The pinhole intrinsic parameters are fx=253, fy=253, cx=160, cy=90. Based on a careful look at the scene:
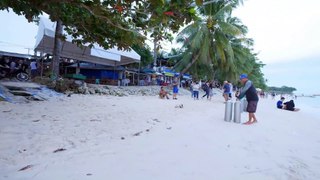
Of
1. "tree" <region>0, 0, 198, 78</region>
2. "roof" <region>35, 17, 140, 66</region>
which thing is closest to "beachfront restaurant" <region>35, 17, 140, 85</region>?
"roof" <region>35, 17, 140, 66</region>

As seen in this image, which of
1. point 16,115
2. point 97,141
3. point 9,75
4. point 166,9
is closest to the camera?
point 166,9

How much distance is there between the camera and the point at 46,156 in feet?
11.0

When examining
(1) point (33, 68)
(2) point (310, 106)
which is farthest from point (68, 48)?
(2) point (310, 106)

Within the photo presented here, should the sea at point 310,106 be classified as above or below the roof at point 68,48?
below

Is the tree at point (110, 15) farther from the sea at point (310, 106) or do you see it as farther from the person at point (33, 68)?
the sea at point (310, 106)

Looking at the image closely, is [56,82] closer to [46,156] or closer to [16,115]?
[16,115]

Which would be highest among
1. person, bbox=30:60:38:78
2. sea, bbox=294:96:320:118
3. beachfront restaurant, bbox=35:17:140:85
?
beachfront restaurant, bbox=35:17:140:85

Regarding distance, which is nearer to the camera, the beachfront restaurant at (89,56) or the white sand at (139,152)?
the white sand at (139,152)

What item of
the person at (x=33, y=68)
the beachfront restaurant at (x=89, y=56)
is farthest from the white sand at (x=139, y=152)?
the person at (x=33, y=68)

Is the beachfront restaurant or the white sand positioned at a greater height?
the beachfront restaurant

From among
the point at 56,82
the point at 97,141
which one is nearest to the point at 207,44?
the point at 56,82

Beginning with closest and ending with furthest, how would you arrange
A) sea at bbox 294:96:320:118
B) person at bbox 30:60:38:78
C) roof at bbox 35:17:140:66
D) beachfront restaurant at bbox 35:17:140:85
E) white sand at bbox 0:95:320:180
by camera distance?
1. white sand at bbox 0:95:320:180
2. roof at bbox 35:17:140:66
3. beachfront restaurant at bbox 35:17:140:85
4. person at bbox 30:60:38:78
5. sea at bbox 294:96:320:118

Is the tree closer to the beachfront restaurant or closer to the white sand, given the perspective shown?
the beachfront restaurant

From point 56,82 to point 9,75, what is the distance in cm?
397
